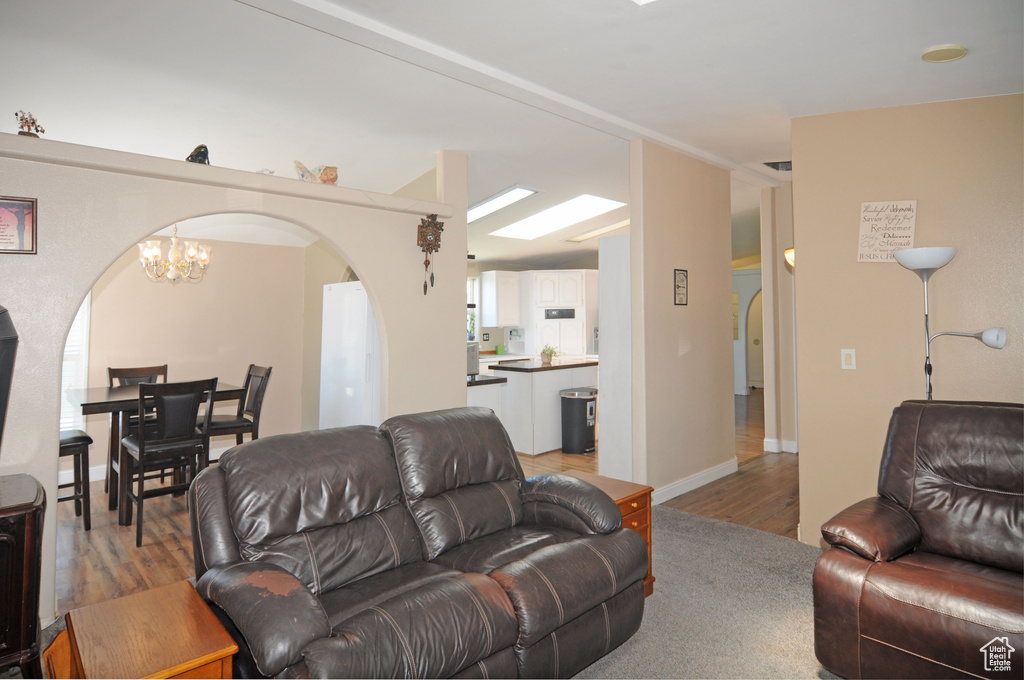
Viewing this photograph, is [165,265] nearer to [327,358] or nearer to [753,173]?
[327,358]

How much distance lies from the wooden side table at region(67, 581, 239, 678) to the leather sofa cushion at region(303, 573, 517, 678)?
0.81 feet

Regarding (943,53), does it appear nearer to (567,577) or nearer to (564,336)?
(567,577)

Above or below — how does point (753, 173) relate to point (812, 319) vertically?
above

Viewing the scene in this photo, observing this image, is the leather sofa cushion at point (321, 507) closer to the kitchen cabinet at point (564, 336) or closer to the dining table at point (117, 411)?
the dining table at point (117, 411)

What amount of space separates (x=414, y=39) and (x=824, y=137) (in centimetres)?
259

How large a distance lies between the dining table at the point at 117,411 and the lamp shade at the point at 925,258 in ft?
15.1

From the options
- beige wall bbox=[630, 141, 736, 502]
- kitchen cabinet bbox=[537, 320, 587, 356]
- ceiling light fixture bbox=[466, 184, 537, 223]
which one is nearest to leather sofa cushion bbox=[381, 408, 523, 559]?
beige wall bbox=[630, 141, 736, 502]

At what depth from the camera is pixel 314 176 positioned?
3.54 metres

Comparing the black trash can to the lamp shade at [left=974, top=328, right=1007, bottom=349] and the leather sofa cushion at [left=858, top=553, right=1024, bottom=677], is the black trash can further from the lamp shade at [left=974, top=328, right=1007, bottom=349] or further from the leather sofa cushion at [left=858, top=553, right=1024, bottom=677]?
the leather sofa cushion at [left=858, top=553, right=1024, bottom=677]

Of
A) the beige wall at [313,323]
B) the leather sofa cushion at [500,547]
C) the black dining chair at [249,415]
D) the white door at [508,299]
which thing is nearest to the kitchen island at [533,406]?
the beige wall at [313,323]

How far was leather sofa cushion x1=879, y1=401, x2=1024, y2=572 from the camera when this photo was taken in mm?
2248

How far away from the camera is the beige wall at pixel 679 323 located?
445 centimetres

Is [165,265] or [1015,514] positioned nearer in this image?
[1015,514]

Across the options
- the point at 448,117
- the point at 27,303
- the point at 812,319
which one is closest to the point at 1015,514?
the point at 812,319
